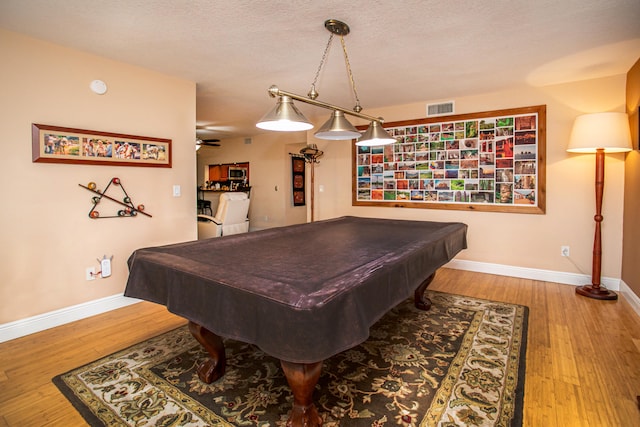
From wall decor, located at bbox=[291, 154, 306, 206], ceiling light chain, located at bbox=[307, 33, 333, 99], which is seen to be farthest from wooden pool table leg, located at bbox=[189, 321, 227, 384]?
wall decor, located at bbox=[291, 154, 306, 206]

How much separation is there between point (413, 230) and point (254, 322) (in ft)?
6.77

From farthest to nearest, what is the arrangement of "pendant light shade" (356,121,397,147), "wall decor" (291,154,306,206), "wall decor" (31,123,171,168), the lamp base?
"wall decor" (291,154,306,206), the lamp base, "pendant light shade" (356,121,397,147), "wall decor" (31,123,171,168)

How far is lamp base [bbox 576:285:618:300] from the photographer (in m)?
3.17

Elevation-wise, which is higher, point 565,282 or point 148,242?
point 148,242

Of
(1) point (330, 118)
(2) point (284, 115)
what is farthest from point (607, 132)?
(2) point (284, 115)

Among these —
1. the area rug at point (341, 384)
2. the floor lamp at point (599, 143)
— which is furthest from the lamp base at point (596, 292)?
the area rug at point (341, 384)

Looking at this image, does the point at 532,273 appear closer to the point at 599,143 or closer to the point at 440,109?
the point at 599,143

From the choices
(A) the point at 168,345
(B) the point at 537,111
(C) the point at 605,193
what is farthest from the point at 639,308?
(A) the point at 168,345

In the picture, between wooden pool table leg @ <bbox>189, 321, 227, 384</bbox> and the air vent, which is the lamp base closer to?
the air vent

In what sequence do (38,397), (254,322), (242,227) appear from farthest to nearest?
1. (242,227)
2. (38,397)
3. (254,322)

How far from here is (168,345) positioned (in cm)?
229

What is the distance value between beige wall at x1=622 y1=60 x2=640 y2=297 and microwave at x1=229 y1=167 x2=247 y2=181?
6833 mm

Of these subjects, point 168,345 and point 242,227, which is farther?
point 242,227

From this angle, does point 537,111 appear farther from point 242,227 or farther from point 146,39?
point 242,227
